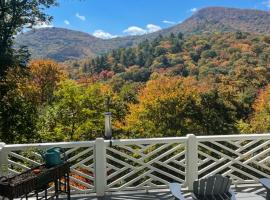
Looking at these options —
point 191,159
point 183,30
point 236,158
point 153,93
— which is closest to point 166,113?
point 153,93

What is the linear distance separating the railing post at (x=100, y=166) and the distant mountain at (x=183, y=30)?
51.7 m

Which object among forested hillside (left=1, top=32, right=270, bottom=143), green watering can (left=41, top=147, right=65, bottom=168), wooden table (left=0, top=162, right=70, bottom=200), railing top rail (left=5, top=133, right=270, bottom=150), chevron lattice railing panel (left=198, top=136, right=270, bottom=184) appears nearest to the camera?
wooden table (left=0, top=162, right=70, bottom=200)

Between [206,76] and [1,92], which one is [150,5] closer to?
[206,76]

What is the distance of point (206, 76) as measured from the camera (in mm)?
32656

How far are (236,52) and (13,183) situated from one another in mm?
34171

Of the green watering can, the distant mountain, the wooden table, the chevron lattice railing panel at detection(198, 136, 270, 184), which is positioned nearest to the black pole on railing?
the wooden table

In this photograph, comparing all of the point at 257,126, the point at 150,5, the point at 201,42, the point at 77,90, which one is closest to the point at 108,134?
the point at 77,90

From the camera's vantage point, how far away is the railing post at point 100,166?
5.07m

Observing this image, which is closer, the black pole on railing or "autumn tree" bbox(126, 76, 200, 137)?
the black pole on railing

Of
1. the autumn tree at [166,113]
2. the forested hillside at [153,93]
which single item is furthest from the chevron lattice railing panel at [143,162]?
the autumn tree at [166,113]

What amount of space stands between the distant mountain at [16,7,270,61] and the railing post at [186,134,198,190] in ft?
170

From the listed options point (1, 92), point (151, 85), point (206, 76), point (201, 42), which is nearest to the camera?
point (1, 92)

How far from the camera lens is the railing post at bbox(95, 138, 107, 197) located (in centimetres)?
507

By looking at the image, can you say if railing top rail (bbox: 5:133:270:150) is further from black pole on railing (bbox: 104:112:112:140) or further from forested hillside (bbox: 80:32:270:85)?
forested hillside (bbox: 80:32:270:85)
